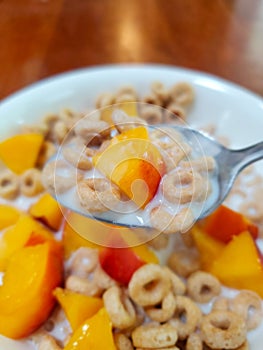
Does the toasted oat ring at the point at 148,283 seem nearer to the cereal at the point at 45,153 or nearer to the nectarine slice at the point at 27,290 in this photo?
the nectarine slice at the point at 27,290

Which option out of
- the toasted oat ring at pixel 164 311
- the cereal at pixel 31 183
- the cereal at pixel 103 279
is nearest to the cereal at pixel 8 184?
the cereal at pixel 31 183

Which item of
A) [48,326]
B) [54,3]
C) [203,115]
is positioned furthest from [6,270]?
[54,3]

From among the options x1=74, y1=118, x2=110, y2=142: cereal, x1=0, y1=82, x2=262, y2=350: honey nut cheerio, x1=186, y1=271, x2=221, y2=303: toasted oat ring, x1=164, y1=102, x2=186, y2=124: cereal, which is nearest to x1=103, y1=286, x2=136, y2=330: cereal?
x1=0, y1=82, x2=262, y2=350: honey nut cheerio

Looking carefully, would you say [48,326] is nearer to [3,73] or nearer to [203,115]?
[203,115]

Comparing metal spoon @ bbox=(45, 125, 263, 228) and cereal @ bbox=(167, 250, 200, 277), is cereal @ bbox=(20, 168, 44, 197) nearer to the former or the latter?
metal spoon @ bbox=(45, 125, 263, 228)

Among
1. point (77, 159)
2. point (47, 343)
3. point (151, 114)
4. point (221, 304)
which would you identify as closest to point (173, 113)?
point (151, 114)

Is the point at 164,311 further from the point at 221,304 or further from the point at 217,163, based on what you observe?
the point at 217,163
